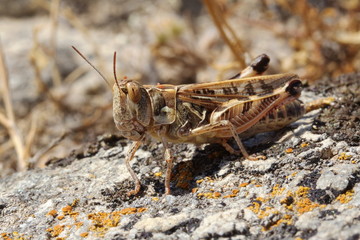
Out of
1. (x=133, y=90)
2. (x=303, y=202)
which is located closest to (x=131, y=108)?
(x=133, y=90)

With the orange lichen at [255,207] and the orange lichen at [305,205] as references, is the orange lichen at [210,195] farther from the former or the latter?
the orange lichen at [305,205]

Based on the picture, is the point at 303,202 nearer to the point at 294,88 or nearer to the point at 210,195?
the point at 210,195

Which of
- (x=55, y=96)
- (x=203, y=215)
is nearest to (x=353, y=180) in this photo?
(x=203, y=215)

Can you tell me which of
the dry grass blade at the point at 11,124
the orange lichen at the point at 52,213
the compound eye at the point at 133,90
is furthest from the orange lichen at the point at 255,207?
the dry grass blade at the point at 11,124

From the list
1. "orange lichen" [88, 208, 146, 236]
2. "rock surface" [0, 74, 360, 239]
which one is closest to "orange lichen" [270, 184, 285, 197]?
"rock surface" [0, 74, 360, 239]

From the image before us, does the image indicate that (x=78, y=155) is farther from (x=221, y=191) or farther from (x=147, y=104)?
(x=221, y=191)

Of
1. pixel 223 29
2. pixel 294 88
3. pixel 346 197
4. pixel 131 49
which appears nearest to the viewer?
pixel 346 197

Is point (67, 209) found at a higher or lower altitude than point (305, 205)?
higher
